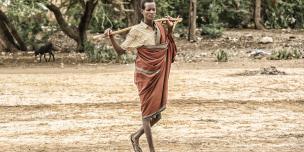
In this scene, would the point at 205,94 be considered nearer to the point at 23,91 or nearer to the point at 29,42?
the point at 23,91

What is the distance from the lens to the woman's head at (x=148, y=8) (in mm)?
5977

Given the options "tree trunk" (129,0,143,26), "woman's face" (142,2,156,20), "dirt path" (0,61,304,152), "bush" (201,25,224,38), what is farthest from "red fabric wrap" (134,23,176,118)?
"bush" (201,25,224,38)

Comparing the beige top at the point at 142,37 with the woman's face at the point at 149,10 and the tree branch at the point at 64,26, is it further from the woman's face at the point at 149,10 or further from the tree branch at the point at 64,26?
the tree branch at the point at 64,26

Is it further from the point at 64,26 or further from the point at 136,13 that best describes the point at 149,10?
the point at 64,26

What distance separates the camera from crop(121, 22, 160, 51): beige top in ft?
19.8

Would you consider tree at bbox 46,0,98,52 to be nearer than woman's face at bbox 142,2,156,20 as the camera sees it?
No

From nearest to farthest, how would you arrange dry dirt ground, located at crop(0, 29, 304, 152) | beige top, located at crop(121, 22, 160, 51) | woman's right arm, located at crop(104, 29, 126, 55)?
woman's right arm, located at crop(104, 29, 126, 55) < beige top, located at crop(121, 22, 160, 51) < dry dirt ground, located at crop(0, 29, 304, 152)

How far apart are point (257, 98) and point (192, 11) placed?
11091mm

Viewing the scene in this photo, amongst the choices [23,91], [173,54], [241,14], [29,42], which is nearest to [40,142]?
[173,54]

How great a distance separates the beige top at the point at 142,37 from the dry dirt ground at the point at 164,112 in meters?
1.32

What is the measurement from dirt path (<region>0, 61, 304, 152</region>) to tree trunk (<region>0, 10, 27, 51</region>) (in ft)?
14.6

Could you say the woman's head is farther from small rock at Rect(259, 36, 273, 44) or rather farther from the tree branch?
small rock at Rect(259, 36, 273, 44)

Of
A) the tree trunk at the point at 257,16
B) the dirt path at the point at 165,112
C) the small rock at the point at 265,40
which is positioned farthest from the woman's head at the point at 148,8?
the tree trunk at the point at 257,16

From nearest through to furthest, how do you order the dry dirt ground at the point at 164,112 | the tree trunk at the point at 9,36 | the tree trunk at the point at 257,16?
the dry dirt ground at the point at 164,112, the tree trunk at the point at 9,36, the tree trunk at the point at 257,16
